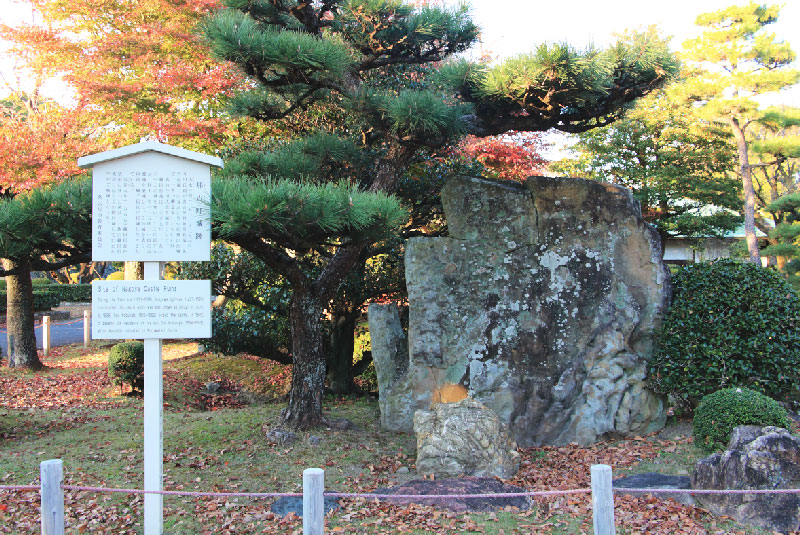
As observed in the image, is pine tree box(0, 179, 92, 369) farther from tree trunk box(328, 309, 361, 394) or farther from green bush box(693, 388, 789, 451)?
green bush box(693, 388, 789, 451)

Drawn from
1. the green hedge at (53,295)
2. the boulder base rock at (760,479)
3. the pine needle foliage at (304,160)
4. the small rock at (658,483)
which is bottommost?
the small rock at (658,483)

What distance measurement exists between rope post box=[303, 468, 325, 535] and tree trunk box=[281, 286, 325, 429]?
335 centimetres

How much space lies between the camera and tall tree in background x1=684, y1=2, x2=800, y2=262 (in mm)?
14820

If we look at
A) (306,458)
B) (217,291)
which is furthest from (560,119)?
(217,291)

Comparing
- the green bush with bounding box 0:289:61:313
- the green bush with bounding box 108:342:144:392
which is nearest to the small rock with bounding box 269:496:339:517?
the green bush with bounding box 108:342:144:392

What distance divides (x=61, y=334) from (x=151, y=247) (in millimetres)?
Answer: 15779

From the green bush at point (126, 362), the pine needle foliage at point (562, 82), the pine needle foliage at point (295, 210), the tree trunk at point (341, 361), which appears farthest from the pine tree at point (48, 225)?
the tree trunk at point (341, 361)

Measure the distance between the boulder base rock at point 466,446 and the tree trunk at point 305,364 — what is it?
1540 millimetres

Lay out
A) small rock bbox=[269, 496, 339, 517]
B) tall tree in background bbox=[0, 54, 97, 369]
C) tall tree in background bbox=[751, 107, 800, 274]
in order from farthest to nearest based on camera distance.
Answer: tall tree in background bbox=[751, 107, 800, 274] < tall tree in background bbox=[0, 54, 97, 369] < small rock bbox=[269, 496, 339, 517]

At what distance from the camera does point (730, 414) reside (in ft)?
18.3

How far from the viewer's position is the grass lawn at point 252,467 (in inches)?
180

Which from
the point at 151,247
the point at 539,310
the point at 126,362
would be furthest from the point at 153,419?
the point at 126,362

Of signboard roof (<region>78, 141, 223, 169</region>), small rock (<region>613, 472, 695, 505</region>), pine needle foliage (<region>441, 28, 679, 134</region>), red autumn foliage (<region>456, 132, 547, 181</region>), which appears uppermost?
red autumn foliage (<region>456, 132, 547, 181</region>)

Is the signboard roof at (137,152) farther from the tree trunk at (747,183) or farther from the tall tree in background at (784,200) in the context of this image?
the tree trunk at (747,183)
